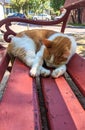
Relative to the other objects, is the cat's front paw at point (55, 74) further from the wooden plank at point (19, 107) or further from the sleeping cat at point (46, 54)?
the wooden plank at point (19, 107)

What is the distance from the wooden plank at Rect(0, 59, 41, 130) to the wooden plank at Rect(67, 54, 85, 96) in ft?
1.25

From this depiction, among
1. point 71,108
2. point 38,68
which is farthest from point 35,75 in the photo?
point 71,108

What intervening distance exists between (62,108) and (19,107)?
0.37 metres

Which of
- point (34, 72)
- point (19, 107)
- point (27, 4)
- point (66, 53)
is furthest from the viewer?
point (27, 4)

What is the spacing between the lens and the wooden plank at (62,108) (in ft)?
5.93

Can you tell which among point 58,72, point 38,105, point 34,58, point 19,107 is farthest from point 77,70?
point 19,107

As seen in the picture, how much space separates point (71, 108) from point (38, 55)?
1225 millimetres

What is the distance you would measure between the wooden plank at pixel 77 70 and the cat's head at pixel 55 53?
0.37 ft

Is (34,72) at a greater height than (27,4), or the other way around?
(34,72)

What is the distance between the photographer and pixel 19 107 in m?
1.82

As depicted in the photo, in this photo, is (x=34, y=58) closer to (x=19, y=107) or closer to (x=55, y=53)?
(x=55, y=53)

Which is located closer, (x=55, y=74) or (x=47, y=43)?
(x=55, y=74)

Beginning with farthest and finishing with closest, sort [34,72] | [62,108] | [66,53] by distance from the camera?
[66,53] < [34,72] < [62,108]

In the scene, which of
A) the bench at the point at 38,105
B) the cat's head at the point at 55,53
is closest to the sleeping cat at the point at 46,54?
the cat's head at the point at 55,53
